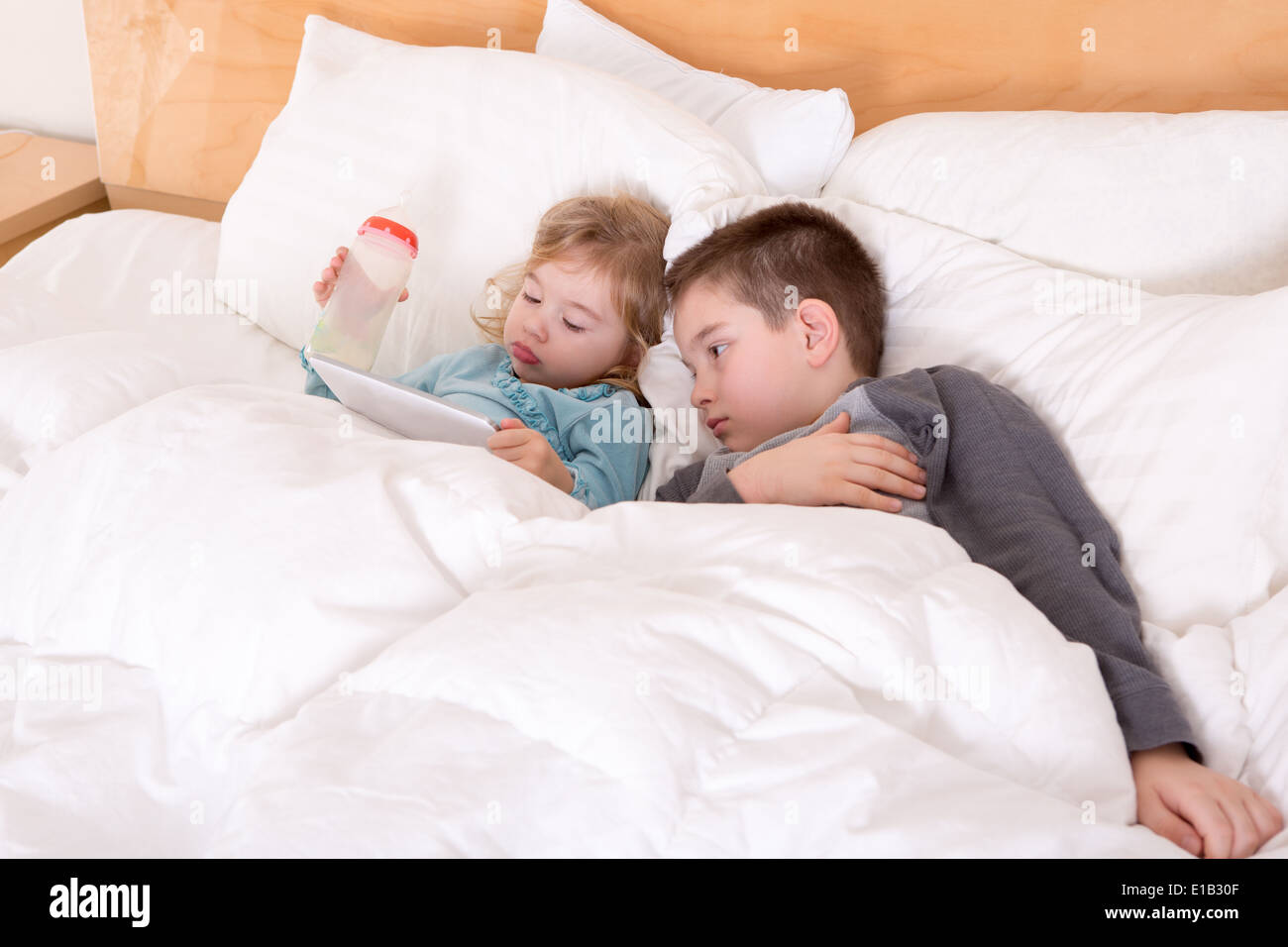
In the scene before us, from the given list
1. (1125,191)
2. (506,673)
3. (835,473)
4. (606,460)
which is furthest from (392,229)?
(1125,191)

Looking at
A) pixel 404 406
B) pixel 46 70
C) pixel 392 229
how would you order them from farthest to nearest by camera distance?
pixel 46 70
pixel 392 229
pixel 404 406

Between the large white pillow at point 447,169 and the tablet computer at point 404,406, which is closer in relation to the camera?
the tablet computer at point 404,406

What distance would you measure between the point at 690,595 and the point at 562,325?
2.28 ft

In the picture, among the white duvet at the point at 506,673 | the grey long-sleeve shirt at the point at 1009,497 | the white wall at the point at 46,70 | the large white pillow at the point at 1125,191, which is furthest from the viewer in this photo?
the white wall at the point at 46,70

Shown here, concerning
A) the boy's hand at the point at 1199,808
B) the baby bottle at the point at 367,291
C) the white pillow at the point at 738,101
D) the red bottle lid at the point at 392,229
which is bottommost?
the boy's hand at the point at 1199,808

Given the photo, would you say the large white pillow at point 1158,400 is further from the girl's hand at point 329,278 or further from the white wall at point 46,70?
the white wall at point 46,70

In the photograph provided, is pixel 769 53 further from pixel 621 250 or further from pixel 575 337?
pixel 575 337

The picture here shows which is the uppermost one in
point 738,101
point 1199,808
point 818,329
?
point 738,101

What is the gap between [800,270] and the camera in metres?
1.15

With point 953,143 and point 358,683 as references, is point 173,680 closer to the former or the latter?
point 358,683

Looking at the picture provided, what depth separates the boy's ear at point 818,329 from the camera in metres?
1.12

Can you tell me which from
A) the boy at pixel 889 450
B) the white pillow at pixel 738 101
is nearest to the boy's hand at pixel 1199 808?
the boy at pixel 889 450

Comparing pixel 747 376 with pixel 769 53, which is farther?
pixel 769 53

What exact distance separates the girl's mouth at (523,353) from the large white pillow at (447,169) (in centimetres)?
13
